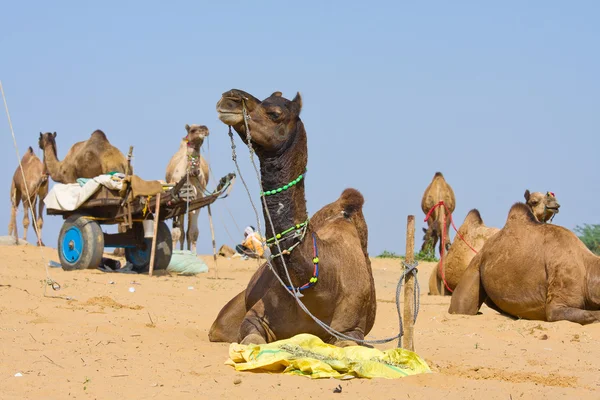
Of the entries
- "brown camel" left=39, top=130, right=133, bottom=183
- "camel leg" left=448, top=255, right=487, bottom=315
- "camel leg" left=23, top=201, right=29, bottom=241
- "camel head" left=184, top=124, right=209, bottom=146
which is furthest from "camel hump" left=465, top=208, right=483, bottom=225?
"camel leg" left=23, top=201, right=29, bottom=241

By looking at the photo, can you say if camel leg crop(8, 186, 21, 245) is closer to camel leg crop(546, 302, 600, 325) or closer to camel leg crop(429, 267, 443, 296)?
camel leg crop(429, 267, 443, 296)

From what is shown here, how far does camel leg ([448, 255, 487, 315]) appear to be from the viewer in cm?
1102

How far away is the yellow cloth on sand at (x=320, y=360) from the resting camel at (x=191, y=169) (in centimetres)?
1119

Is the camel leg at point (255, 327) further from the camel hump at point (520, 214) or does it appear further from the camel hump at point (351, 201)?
the camel hump at point (520, 214)

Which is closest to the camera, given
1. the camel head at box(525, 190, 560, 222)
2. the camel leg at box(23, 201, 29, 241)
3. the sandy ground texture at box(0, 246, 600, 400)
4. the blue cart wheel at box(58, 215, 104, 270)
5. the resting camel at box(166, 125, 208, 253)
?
the sandy ground texture at box(0, 246, 600, 400)

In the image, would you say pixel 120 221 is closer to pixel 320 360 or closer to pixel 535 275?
pixel 535 275

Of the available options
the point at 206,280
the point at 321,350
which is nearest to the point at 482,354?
the point at 321,350

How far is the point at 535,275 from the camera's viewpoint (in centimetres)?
1047

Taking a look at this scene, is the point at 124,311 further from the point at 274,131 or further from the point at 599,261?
the point at 599,261

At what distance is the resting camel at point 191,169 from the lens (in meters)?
20.7

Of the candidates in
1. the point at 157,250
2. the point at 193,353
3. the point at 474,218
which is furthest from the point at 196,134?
the point at 193,353

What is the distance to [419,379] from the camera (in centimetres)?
593

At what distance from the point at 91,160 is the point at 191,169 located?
2683 mm

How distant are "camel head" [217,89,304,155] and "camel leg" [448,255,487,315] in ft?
17.0
